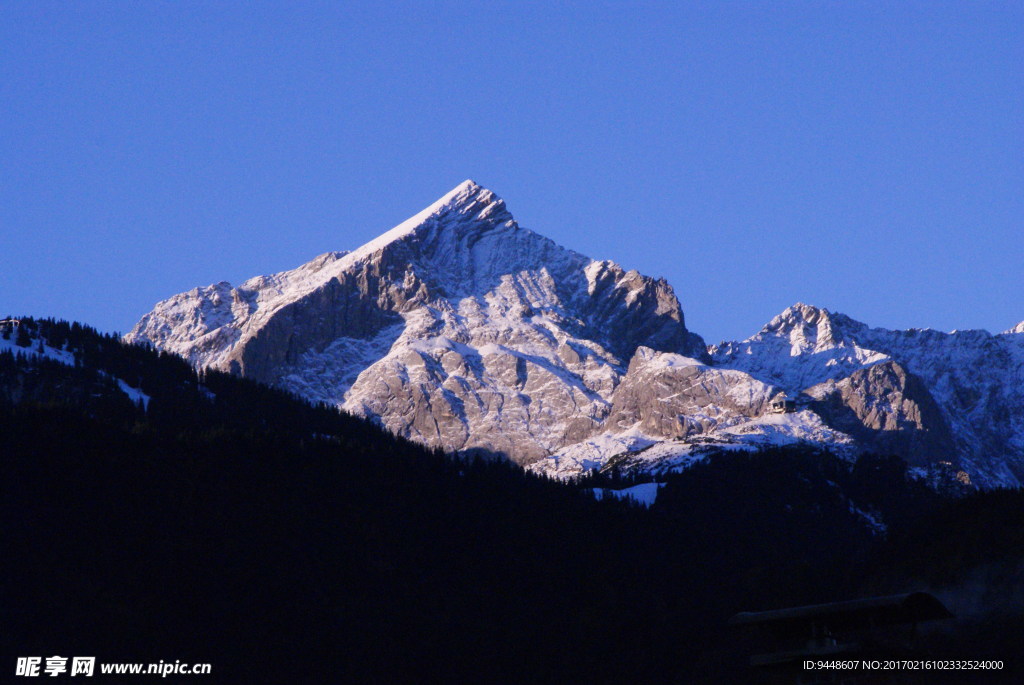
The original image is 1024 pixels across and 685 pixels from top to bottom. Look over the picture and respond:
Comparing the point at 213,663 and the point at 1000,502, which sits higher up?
the point at 1000,502

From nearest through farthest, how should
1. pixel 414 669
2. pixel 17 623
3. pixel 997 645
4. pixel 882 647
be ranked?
pixel 882 647 → pixel 997 645 → pixel 17 623 → pixel 414 669

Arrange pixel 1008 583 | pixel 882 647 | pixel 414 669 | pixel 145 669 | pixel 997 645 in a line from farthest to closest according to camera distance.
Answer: pixel 414 669 → pixel 145 669 → pixel 1008 583 → pixel 997 645 → pixel 882 647

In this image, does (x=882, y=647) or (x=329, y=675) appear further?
(x=329, y=675)

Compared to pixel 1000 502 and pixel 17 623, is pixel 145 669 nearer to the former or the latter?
pixel 17 623

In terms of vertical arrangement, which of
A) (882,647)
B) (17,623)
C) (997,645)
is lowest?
(882,647)

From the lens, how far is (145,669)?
6742 inches

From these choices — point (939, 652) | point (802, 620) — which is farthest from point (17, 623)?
point (802, 620)

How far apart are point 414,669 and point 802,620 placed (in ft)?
528

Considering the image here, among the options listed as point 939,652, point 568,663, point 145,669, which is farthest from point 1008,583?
point 145,669

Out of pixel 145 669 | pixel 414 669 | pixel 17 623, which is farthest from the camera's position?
pixel 414 669

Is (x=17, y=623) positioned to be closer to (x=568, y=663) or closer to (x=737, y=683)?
(x=568, y=663)

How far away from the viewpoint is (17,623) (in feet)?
609

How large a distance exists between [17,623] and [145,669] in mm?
23210

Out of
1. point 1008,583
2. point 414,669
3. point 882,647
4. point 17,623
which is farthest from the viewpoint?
point 414,669
